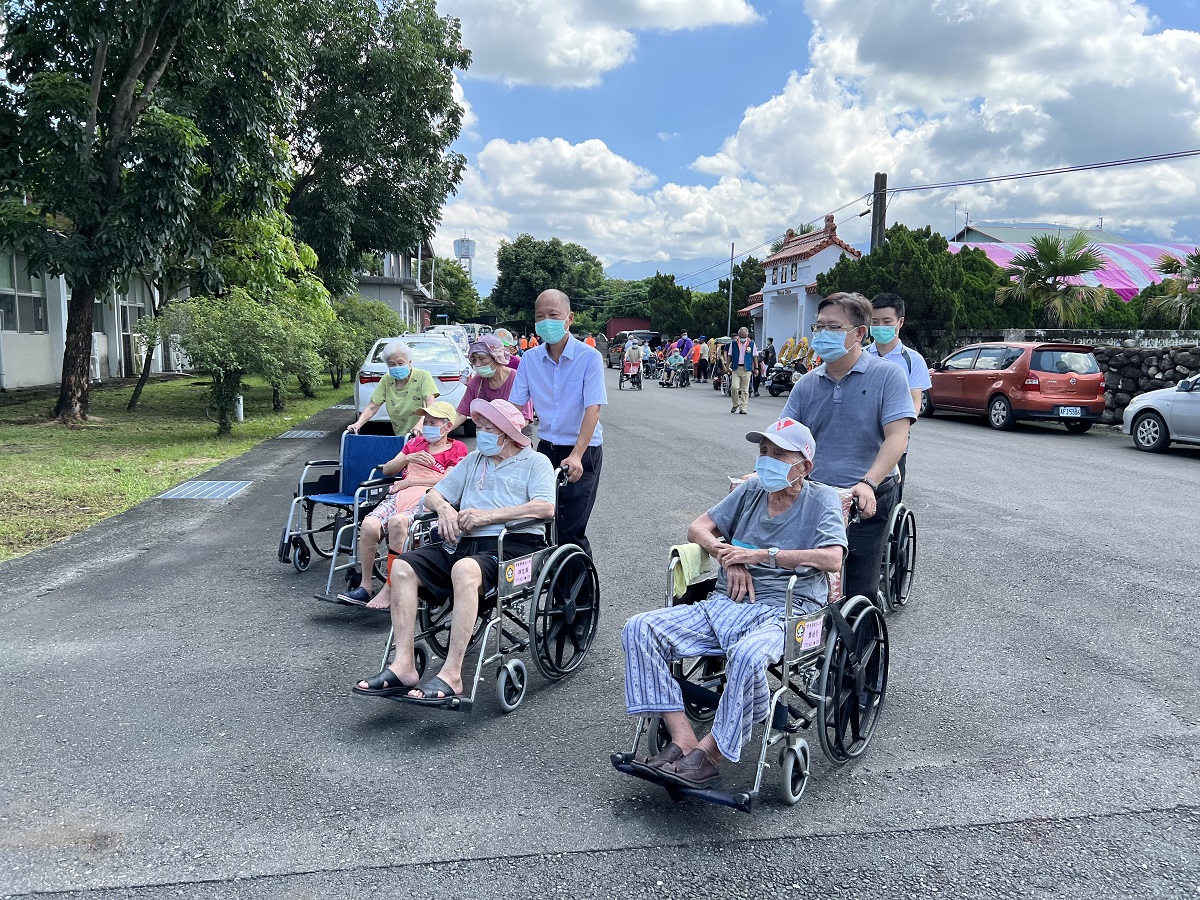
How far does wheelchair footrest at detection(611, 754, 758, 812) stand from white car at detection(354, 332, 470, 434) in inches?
398

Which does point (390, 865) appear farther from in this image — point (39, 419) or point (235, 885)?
point (39, 419)

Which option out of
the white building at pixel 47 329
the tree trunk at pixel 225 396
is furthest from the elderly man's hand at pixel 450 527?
the white building at pixel 47 329

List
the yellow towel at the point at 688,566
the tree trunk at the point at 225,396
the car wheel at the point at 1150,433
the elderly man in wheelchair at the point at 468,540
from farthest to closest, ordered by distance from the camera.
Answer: the car wheel at the point at 1150,433, the tree trunk at the point at 225,396, the elderly man in wheelchair at the point at 468,540, the yellow towel at the point at 688,566

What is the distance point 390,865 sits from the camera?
302cm

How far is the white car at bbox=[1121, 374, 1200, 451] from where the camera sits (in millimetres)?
13703

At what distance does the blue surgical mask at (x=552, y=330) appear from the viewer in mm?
5293

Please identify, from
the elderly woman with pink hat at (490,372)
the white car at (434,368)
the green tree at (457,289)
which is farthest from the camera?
the green tree at (457,289)

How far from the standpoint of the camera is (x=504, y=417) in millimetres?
4688

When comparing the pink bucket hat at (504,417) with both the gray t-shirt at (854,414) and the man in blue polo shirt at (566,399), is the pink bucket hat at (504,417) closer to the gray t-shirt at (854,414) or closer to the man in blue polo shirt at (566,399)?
the man in blue polo shirt at (566,399)

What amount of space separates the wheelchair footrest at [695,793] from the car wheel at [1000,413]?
52.5ft

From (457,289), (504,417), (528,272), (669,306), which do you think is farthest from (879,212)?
(457,289)

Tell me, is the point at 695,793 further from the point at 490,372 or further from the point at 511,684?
the point at 490,372

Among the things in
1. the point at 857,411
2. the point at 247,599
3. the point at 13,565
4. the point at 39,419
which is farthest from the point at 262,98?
the point at 857,411

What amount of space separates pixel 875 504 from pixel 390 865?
2446mm
